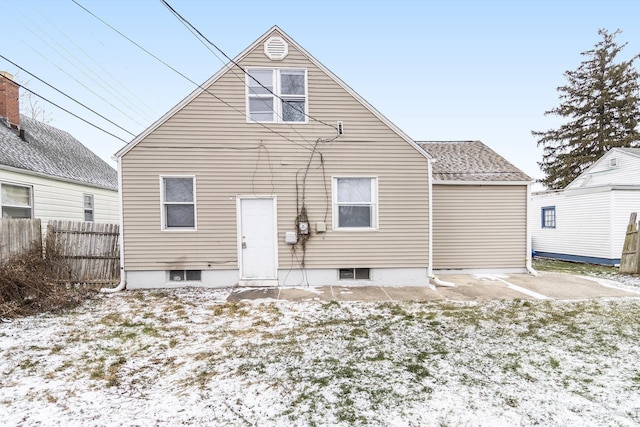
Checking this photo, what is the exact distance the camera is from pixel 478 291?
6805mm

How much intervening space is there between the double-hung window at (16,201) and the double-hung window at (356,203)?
9.48 m

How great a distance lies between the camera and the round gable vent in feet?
23.5

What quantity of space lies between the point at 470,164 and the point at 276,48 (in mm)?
6684

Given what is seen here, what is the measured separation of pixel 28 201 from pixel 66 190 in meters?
1.45

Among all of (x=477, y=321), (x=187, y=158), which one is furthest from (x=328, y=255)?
(x=187, y=158)

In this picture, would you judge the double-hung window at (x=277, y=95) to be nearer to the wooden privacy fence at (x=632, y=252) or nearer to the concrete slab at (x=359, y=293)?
the concrete slab at (x=359, y=293)

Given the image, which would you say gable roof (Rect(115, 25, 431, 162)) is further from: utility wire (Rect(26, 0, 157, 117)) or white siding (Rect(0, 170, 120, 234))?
white siding (Rect(0, 170, 120, 234))

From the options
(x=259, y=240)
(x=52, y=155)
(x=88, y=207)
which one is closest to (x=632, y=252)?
(x=259, y=240)

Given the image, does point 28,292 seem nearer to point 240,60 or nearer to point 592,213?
point 240,60

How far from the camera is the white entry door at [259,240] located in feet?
23.7

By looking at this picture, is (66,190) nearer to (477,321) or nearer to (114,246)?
(114,246)

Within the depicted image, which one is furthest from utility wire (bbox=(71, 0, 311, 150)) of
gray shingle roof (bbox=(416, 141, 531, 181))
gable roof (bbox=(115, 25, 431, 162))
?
gray shingle roof (bbox=(416, 141, 531, 181))

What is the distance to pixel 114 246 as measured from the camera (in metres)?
7.27

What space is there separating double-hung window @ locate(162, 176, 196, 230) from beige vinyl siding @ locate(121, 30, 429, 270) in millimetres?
159
